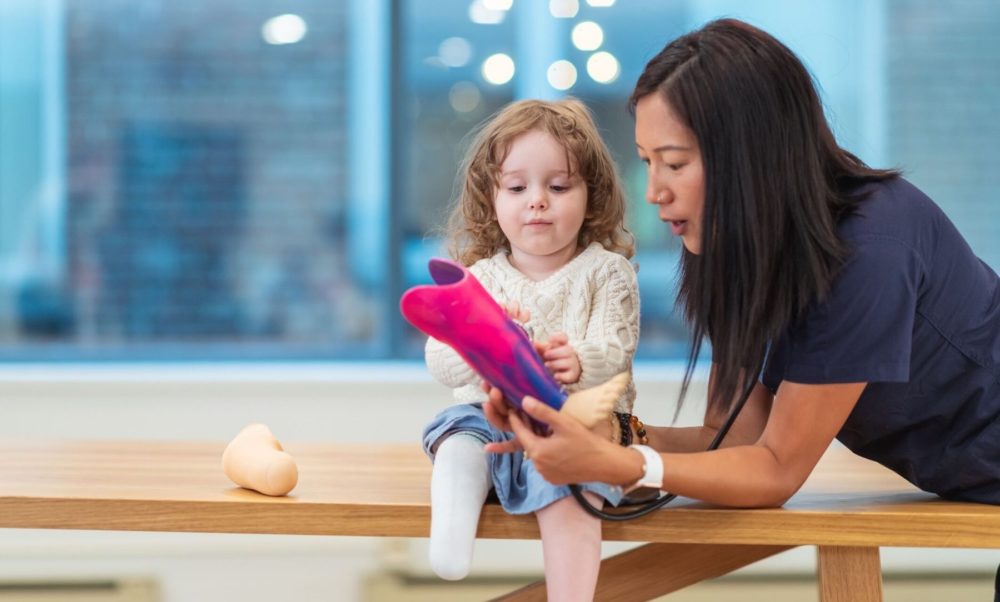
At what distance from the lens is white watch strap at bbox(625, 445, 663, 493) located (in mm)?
1261

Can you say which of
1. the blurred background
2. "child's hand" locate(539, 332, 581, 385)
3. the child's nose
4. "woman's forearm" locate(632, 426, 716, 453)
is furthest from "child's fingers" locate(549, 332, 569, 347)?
the blurred background

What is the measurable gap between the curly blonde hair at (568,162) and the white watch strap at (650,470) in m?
0.47

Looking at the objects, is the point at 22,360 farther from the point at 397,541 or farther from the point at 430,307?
the point at 430,307

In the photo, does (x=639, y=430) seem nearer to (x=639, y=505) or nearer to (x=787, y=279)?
(x=639, y=505)

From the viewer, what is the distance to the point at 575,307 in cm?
155

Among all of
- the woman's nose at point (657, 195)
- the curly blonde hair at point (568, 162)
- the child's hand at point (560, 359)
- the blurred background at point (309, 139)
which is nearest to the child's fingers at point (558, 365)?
the child's hand at point (560, 359)

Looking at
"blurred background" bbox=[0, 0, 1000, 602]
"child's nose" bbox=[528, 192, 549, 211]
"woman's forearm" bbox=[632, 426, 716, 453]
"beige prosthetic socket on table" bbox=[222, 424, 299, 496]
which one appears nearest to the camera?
"beige prosthetic socket on table" bbox=[222, 424, 299, 496]

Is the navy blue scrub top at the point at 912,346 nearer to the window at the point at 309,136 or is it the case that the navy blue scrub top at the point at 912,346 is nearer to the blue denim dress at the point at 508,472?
the blue denim dress at the point at 508,472

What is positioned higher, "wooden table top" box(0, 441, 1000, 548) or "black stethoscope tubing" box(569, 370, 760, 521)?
"black stethoscope tubing" box(569, 370, 760, 521)

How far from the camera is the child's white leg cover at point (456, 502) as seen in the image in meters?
1.33

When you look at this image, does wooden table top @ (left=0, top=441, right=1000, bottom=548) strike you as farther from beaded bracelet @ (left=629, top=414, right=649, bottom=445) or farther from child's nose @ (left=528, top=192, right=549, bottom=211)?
child's nose @ (left=528, top=192, right=549, bottom=211)

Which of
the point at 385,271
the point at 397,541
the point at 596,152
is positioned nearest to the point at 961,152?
the point at 385,271

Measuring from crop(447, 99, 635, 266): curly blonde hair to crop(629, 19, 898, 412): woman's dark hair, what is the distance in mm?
277

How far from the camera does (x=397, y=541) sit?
280 cm
